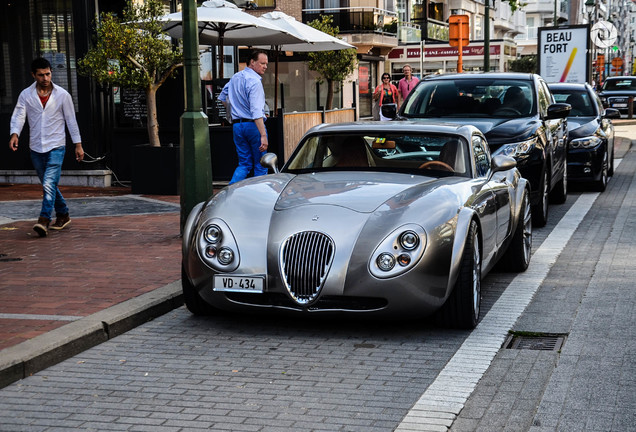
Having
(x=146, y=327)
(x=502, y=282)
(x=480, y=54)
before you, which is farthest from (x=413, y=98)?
(x=480, y=54)

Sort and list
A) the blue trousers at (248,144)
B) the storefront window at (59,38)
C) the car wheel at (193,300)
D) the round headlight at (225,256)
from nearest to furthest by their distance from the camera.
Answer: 1. the round headlight at (225,256)
2. the car wheel at (193,300)
3. the blue trousers at (248,144)
4. the storefront window at (59,38)

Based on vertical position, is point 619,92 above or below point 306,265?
above

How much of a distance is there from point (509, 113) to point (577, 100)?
17.8 feet

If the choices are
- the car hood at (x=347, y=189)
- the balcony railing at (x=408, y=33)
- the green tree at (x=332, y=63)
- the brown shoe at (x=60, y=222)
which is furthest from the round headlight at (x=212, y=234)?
the balcony railing at (x=408, y=33)

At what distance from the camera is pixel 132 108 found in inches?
614

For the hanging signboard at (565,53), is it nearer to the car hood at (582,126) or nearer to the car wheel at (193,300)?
the car hood at (582,126)

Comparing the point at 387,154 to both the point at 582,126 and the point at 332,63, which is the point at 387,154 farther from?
the point at 332,63

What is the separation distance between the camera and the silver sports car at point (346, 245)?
580 cm

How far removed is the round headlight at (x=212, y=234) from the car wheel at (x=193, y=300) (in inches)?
16.8

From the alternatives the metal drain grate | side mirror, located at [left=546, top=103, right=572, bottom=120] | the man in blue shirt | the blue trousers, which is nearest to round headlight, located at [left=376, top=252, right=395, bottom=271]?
the metal drain grate

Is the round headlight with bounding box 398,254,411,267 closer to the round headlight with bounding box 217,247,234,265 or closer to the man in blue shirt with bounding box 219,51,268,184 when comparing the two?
the round headlight with bounding box 217,247,234,265

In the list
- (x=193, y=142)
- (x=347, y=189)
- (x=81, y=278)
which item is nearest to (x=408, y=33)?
(x=193, y=142)

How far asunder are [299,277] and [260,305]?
33 centimetres

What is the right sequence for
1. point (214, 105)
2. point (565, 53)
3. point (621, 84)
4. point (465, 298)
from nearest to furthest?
point (465, 298), point (214, 105), point (565, 53), point (621, 84)
